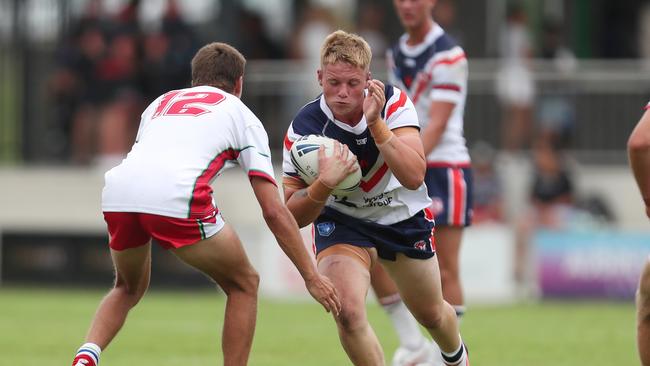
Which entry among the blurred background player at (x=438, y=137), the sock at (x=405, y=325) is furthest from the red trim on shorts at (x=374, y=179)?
the sock at (x=405, y=325)

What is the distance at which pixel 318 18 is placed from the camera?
19578 millimetres

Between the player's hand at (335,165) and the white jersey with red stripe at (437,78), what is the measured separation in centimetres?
246

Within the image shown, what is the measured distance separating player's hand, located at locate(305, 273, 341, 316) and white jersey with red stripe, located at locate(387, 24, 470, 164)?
2.75m

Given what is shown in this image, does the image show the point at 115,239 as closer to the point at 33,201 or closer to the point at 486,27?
the point at 33,201

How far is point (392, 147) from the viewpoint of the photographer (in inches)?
277

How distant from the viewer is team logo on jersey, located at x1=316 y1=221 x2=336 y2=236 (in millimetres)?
7578

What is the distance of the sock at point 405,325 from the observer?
9281 millimetres

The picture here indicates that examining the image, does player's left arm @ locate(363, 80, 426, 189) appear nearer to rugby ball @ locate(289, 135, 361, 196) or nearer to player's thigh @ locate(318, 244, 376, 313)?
rugby ball @ locate(289, 135, 361, 196)

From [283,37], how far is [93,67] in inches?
142

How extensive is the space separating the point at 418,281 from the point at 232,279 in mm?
1069

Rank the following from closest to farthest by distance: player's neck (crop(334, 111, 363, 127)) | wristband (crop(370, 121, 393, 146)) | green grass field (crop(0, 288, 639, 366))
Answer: wristband (crop(370, 121, 393, 146)), player's neck (crop(334, 111, 363, 127)), green grass field (crop(0, 288, 639, 366))

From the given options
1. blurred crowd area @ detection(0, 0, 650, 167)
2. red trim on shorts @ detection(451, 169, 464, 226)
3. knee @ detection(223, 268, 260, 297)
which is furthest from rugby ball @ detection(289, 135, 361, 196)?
blurred crowd area @ detection(0, 0, 650, 167)

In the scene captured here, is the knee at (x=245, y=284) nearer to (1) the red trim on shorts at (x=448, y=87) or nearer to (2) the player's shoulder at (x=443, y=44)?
(1) the red trim on shorts at (x=448, y=87)

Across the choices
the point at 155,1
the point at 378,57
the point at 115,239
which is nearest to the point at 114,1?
the point at 155,1
